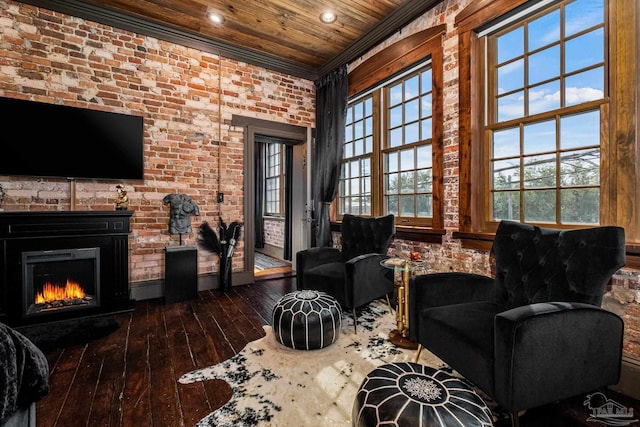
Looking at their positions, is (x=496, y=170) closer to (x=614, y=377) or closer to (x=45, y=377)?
(x=614, y=377)

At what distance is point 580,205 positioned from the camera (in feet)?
6.61

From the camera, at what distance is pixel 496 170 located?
2.54 meters

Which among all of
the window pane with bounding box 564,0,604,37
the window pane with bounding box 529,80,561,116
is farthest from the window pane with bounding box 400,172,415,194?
the window pane with bounding box 564,0,604,37

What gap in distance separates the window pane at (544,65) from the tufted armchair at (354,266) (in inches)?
63.1

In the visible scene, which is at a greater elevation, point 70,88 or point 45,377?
point 70,88

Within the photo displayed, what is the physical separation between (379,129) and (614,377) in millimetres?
3048

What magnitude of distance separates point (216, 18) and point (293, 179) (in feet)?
8.10

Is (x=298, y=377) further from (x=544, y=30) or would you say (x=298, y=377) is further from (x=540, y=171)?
(x=544, y=30)

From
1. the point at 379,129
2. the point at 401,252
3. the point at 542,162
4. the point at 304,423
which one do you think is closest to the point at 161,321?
the point at 304,423

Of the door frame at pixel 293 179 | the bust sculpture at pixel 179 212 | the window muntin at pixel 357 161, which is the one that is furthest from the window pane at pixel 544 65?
the bust sculpture at pixel 179 212

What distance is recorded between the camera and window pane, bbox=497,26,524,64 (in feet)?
7.82

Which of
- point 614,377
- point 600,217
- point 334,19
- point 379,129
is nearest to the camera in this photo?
point 614,377

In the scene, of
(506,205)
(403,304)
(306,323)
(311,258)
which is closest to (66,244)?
(311,258)

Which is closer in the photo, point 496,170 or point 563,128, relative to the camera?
point 563,128
